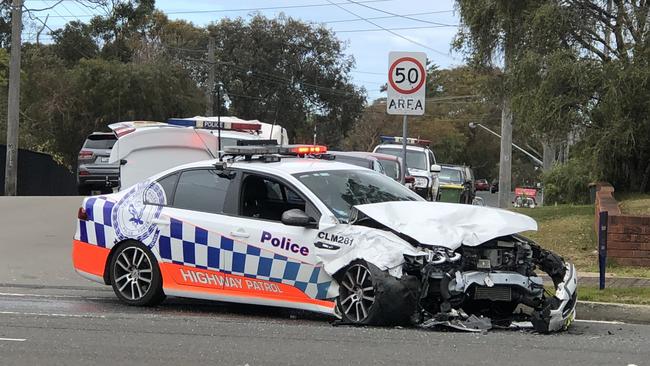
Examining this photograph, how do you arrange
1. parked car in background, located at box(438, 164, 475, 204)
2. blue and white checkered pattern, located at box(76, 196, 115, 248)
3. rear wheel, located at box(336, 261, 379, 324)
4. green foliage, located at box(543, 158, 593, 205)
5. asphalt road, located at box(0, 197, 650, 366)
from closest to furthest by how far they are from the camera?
asphalt road, located at box(0, 197, 650, 366), rear wheel, located at box(336, 261, 379, 324), blue and white checkered pattern, located at box(76, 196, 115, 248), green foliage, located at box(543, 158, 593, 205), parked car in background, located at box(438, 164, 475, 204)

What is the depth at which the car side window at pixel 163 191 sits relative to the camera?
7.75m

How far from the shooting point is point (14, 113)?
24.2 meters

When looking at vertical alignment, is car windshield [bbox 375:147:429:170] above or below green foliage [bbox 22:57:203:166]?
below

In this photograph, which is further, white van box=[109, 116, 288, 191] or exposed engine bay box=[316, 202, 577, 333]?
white van box=[109, 116, 288, 191]

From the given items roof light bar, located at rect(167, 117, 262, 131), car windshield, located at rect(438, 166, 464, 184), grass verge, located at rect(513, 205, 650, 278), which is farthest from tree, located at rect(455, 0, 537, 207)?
car windshield, located at rect(438, 166, 464, 184)

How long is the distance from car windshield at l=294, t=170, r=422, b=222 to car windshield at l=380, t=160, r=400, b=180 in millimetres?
8764

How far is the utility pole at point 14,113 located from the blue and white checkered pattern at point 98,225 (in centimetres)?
1665

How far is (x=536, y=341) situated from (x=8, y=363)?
4.05m

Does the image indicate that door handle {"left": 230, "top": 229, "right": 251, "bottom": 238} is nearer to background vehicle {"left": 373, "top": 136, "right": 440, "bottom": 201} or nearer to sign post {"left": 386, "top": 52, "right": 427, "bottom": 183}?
sign post {"left": 386, "top": 52, "right": 427, "bottom": 183}

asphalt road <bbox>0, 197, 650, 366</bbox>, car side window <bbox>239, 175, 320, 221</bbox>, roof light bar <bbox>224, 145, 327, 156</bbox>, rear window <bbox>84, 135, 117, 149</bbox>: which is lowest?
asphalt road <bbox>0, 197, 650, 366</bbox>

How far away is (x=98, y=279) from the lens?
804cm

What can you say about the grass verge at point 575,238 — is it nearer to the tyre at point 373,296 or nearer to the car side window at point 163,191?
the tyre at point 373,296

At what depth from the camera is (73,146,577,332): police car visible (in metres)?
6.16

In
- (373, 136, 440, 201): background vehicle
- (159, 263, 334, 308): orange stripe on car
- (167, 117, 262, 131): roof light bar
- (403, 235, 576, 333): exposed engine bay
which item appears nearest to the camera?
(403, 235, 576, 333): exposed engine bay
